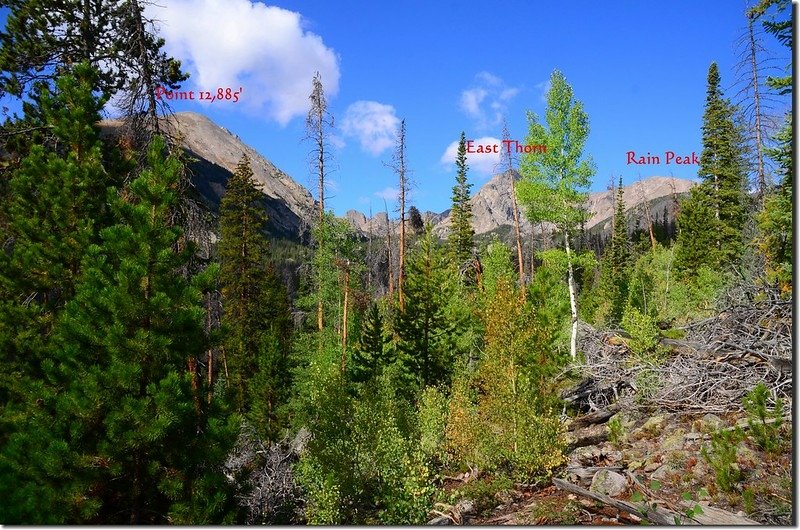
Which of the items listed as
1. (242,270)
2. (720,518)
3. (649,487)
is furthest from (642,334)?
(242,270)

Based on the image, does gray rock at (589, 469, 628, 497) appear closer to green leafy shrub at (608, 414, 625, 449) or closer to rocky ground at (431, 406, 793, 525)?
rocky ground at (431, 406, 793, 525)

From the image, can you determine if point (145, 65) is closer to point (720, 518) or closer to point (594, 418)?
point (720, 518)

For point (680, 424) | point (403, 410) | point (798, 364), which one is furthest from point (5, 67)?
point (680, 424)

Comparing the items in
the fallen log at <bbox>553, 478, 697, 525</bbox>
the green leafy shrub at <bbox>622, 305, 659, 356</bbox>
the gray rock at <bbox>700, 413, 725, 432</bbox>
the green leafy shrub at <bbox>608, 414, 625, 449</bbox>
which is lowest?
the green leafy shrub at <bbox>608, 414, 625, 449</bbox>

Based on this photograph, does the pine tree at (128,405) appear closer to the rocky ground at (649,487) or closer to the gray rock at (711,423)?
the rocky ground at (649,487)

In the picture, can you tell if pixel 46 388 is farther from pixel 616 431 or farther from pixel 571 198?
pixel 571 198

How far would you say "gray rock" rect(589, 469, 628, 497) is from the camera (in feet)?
24.0

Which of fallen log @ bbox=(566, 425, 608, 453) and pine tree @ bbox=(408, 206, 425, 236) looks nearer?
fallen log @ bbox=(566, 425, 608, 453)

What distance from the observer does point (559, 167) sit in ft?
58.6

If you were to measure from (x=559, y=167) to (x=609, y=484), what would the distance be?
1295cm

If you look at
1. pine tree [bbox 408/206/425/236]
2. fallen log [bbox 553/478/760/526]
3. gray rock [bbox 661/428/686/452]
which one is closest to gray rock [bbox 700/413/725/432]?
gray rock [bbox 661/428/686/452]

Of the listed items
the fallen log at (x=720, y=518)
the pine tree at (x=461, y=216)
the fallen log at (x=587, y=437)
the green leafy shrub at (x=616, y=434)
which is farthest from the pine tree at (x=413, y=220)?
the fallen log at (x=720, y=518)

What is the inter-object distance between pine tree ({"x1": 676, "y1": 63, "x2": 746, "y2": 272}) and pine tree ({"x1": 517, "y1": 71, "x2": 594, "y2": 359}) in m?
21.7

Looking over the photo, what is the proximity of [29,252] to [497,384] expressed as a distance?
34.0 ft
